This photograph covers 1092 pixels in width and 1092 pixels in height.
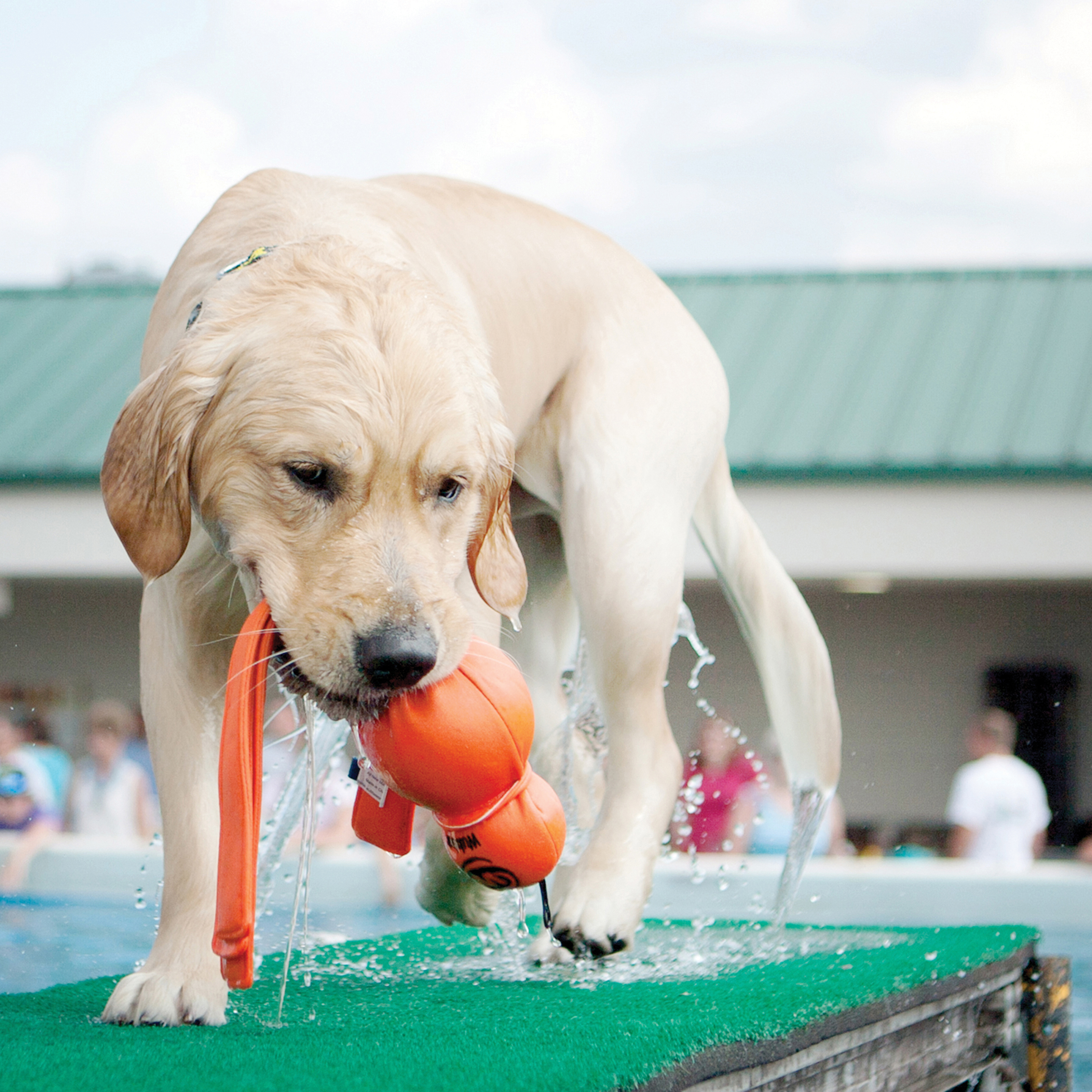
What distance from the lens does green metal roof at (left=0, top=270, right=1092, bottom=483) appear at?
11.2 m

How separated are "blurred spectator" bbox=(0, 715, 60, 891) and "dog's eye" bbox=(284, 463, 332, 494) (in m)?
5.97

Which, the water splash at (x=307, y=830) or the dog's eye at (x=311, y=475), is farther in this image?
the water splash at (x=307, y=830)

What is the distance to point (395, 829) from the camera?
8.91ft

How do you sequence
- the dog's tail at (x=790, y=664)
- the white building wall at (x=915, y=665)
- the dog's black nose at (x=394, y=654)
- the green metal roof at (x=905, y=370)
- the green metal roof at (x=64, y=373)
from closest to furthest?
the dog's black nose at (x=394, y=654) → the dog's tail at (x=790, y=664) → the green metal roof at (x=905, y=370) → the green metal roof at (x=64, y=373) → the white building wall at (x=915, y=665)

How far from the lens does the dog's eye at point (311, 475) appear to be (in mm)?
2281

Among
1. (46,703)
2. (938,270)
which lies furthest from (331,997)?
(938,270)

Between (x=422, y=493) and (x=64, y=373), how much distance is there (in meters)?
11.9

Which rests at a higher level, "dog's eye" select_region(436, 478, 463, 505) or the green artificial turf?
"dog's eye" select_region(436, 478, 463, 505)

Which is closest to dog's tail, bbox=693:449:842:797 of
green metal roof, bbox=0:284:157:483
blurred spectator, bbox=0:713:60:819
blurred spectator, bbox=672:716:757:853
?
blurred spectator, bbox=672:716:757:853

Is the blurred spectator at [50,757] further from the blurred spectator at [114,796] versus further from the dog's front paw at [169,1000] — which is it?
the dog's front paw at [169,1000]

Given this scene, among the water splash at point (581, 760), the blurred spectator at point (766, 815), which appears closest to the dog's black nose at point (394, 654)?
the water splash at point (581, 760)

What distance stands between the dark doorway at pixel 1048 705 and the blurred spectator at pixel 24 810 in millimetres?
8418

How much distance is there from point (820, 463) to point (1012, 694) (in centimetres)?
343

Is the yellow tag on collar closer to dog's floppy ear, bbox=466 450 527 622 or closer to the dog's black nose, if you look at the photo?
A: dog's floppy ear, bbox=466 450 527 622
